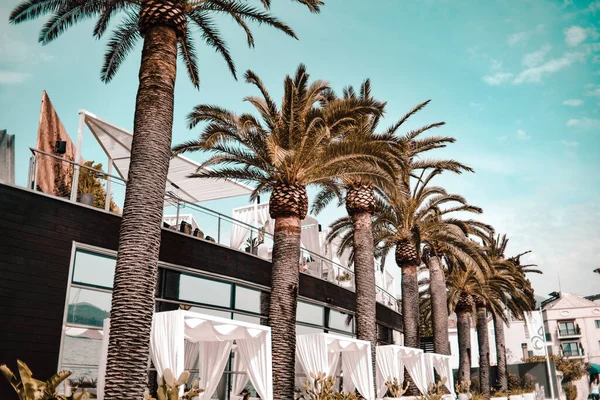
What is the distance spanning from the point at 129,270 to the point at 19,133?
23.6 feet

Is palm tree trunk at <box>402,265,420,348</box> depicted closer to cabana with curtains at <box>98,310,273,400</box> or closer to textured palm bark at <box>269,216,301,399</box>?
textured palm bark at <box>269,216,301,399</box>

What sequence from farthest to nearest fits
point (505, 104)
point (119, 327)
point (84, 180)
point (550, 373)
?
1. point (550, 373)
2. point (505, 104)
3. point (84, 180)
4. point (119, 327)

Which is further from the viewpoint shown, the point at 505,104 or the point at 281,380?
the point at 505,104

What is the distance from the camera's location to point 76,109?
14.8 meters

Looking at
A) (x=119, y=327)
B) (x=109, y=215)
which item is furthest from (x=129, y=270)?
(x=109, y=215)

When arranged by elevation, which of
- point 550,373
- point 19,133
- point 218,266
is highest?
point 19,133

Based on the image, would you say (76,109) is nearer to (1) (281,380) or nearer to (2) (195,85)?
(2) (195,85)

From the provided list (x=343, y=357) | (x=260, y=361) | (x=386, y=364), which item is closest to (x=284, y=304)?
(x=260, y=361)

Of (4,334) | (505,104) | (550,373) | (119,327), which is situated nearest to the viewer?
(119,327)

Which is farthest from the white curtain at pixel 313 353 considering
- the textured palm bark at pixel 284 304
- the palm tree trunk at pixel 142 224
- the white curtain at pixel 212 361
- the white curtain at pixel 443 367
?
the white curtain at pixel 443 367

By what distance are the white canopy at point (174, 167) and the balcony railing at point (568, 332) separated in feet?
222

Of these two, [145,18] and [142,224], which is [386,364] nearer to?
[142,224]

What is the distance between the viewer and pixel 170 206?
16844 mm

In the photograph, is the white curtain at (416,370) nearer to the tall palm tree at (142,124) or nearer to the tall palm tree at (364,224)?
the tall palm tree at (364,224)
